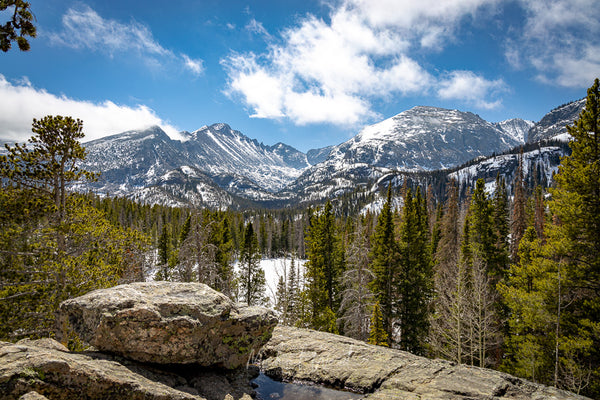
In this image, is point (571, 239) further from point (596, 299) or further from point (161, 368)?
point (161, 368)

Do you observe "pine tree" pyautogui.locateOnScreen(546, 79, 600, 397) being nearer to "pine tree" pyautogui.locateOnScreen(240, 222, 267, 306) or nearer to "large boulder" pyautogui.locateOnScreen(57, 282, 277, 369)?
"large boulder" pyautogui.locateOnScreen(57, 282, 277, 369)

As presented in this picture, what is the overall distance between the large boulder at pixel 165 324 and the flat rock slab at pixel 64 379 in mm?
685

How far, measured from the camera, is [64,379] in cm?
552

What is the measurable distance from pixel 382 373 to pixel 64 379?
8.19m

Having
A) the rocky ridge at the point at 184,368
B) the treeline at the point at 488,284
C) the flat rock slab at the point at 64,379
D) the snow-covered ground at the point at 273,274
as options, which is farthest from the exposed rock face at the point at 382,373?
the snow-covered ground at the point at 273,274

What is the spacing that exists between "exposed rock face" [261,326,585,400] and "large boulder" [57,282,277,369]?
6.92 ft

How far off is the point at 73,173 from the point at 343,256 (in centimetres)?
2623

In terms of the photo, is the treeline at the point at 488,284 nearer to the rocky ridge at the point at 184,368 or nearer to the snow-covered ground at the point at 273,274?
the snow-covered ground at the point at 273,274

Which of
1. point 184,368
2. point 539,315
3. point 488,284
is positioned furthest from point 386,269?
point 184,368

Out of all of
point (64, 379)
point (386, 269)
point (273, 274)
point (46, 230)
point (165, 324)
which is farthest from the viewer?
point (273, 274)

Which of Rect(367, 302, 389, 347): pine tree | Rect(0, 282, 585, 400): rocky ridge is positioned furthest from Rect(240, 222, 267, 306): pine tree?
Rect(0, 282, 585, 400): rocky ridge

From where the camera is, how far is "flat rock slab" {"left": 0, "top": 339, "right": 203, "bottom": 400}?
198 inches

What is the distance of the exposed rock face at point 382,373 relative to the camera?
7930 mm

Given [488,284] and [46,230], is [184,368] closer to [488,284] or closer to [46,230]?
[46,230]
